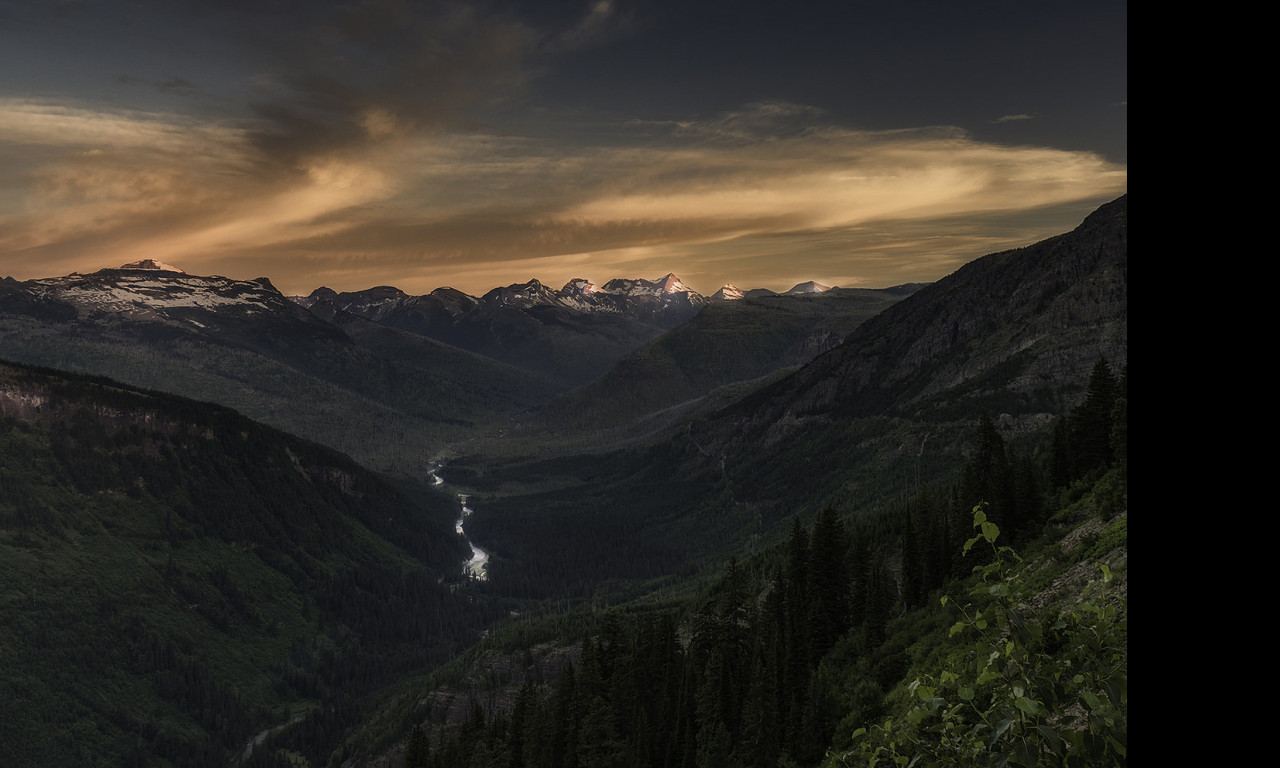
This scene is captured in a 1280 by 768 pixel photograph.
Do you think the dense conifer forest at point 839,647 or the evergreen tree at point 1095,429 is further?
the evergreen tree at point 1095,429

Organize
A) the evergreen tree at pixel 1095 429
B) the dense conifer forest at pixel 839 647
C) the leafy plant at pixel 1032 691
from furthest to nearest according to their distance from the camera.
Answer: the evergreen tree at pixel 1095 429 → the dense conifer forest at pixel 839 647 → the leafy plant at pixel 1032 691

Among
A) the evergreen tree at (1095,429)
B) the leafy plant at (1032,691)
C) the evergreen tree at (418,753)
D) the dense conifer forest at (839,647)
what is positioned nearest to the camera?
the leafy plant at (1032,691)

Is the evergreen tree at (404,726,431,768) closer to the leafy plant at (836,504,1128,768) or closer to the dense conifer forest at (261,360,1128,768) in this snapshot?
the dense conifer forest at (261,360,1128,768)

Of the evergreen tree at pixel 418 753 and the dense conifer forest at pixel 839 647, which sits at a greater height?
the dense conifer forest at pixel 839 647

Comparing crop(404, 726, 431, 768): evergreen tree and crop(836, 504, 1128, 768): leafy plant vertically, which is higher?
crop(836, 504, 1128, 768): leafy plant

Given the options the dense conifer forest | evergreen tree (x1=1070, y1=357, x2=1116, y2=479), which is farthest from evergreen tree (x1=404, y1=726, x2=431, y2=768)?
evergreen tree (x1=1070, y1=357, x2=1116, y2=479)

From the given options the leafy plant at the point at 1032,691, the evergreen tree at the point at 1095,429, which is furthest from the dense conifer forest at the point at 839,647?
the leafy plant at the point at 1032,691

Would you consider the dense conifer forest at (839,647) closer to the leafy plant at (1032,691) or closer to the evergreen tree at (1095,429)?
the evergreen tree at (1095,429)

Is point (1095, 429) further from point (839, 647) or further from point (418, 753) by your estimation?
point (418, 753)

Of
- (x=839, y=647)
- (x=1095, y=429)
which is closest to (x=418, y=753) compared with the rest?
(x=839, y=647)
